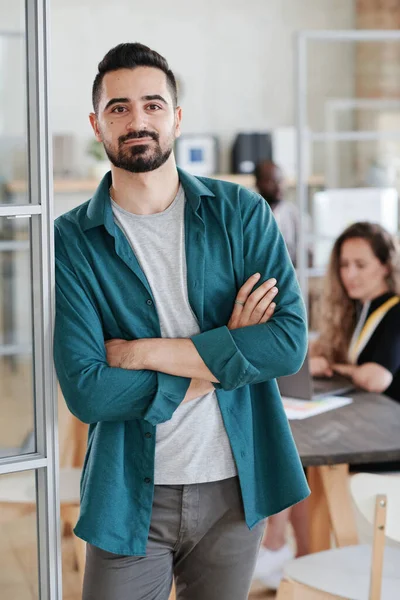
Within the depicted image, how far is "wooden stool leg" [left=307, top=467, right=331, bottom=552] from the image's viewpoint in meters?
2.64

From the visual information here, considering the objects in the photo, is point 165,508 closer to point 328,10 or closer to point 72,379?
point 72,379

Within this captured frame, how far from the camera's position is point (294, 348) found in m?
1.53

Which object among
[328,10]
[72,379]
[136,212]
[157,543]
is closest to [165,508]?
[157,543]

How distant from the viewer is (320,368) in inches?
119

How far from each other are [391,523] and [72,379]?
823mm

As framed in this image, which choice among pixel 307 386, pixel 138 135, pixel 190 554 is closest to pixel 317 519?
pixel 307 386

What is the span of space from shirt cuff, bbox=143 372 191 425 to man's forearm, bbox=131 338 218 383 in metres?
0.01

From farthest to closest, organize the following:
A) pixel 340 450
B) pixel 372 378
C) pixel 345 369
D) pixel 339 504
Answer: pixel 345 369 → pixel 372 378 → pixel 339 504 → pixel 340 450

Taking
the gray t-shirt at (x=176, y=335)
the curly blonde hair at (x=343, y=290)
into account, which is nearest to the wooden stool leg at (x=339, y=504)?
the curly blonde hair at (x=343, y=290)

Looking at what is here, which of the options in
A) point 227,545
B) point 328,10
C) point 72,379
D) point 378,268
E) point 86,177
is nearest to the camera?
point 72,379

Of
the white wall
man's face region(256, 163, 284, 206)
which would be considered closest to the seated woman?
man's face region(256, 163, 284, 206)

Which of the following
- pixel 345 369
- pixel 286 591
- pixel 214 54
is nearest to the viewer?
pixel 286 591

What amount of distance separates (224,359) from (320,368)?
1.58 metres

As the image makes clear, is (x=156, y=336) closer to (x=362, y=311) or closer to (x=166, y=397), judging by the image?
(x=166, y=397)
